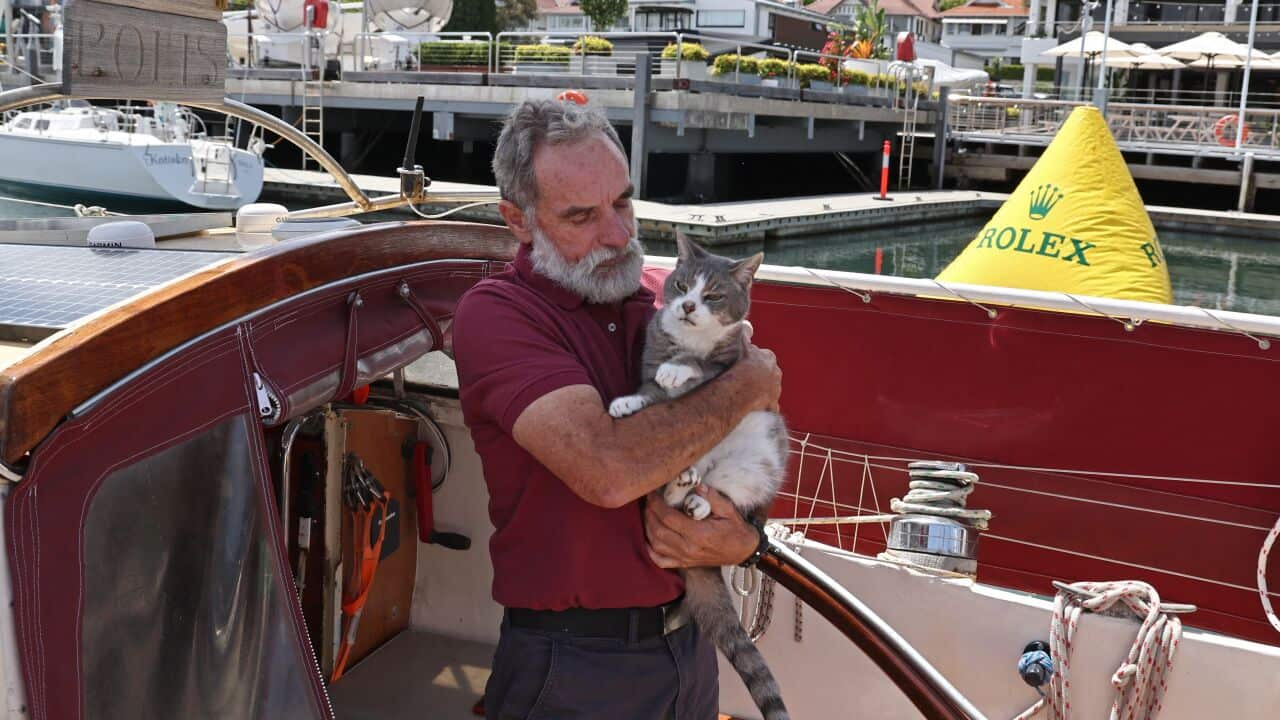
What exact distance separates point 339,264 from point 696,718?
3.98ft

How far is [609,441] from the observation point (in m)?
1.98

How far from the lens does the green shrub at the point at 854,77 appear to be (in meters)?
29.9

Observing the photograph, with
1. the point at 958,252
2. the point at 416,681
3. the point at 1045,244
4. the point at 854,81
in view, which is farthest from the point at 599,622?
the point at 854,81

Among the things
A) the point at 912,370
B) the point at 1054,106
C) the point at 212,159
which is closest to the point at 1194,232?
the point at 1054,106

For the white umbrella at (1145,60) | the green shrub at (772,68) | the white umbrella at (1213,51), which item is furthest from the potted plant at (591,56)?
the white umbrella at (1213,51)

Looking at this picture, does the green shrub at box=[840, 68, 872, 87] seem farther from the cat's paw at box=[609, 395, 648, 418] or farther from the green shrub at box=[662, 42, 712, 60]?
the cat's paw at box=[609, 395, 648, 418]

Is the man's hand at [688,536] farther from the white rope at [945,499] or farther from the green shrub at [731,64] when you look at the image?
the green shrub at [731,64]

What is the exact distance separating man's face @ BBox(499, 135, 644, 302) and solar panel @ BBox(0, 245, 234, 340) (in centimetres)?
81

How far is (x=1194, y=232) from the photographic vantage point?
25141 millimetres

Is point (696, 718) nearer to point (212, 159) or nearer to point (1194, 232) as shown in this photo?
point (212, 159)

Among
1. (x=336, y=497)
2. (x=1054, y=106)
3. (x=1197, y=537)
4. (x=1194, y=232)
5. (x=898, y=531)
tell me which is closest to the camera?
(x=336, y=497)

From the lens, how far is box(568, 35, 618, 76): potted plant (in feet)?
84.0

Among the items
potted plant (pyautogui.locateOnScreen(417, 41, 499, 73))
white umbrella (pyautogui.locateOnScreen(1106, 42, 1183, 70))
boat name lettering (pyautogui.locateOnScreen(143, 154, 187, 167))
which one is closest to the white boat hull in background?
boat name lettering (pyautogui.locateOnScreen(143, 154, 187, 167))

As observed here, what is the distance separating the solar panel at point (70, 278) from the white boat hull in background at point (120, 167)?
1631cm
